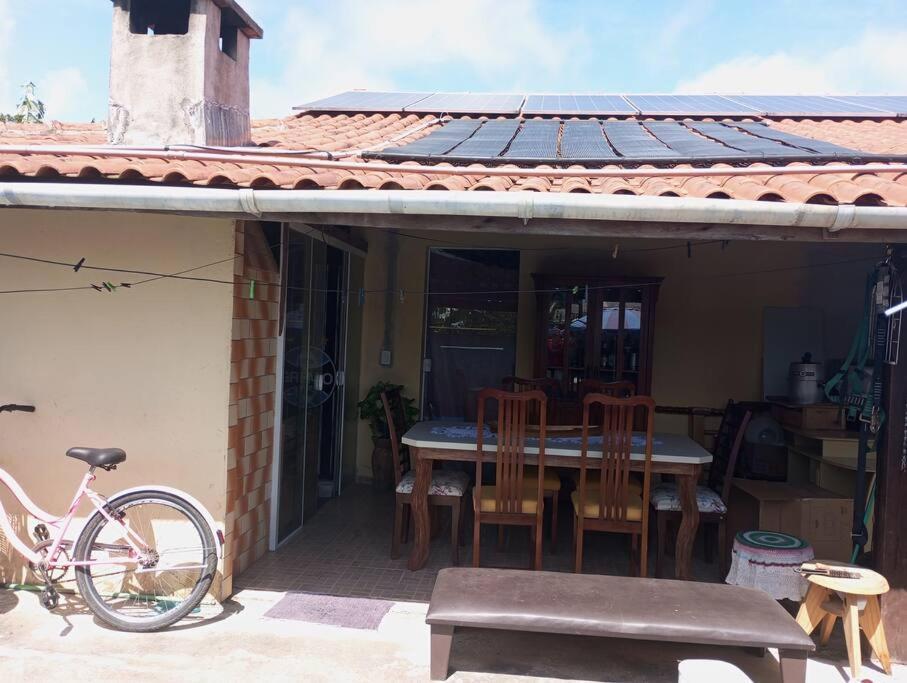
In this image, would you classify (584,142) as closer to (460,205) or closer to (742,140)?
(742,140)

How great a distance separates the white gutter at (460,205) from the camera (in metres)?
2.71

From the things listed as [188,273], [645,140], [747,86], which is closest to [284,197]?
[188,273]

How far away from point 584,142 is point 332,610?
3369 millimetres

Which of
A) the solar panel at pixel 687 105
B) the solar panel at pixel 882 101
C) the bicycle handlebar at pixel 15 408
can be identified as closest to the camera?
the bicycle handlebar at pixel 15 408

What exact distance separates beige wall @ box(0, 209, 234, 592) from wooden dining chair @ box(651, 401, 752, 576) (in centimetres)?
268

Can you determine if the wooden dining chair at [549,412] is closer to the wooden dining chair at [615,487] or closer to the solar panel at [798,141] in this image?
the wooden dining chair at [615,487]

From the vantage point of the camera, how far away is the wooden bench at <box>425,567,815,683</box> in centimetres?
269

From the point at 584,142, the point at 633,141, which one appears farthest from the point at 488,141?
the point at 633,141

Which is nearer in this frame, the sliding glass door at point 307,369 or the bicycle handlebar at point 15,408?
the bicycle handlebar at point 15,408

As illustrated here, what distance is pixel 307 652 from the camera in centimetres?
314

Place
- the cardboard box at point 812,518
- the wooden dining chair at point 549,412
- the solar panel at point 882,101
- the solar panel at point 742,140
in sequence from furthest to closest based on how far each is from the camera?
the solar panel at point 882,101, the wooden dining chair at point 549,412, the cardboard box at point 812,518, the solar panel at point 742,140

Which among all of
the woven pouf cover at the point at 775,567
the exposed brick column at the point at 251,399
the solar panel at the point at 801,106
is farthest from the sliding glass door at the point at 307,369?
the solar panel at the point at 801,106

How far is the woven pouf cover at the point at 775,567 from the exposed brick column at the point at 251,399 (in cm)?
283

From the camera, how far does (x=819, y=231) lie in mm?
2904
